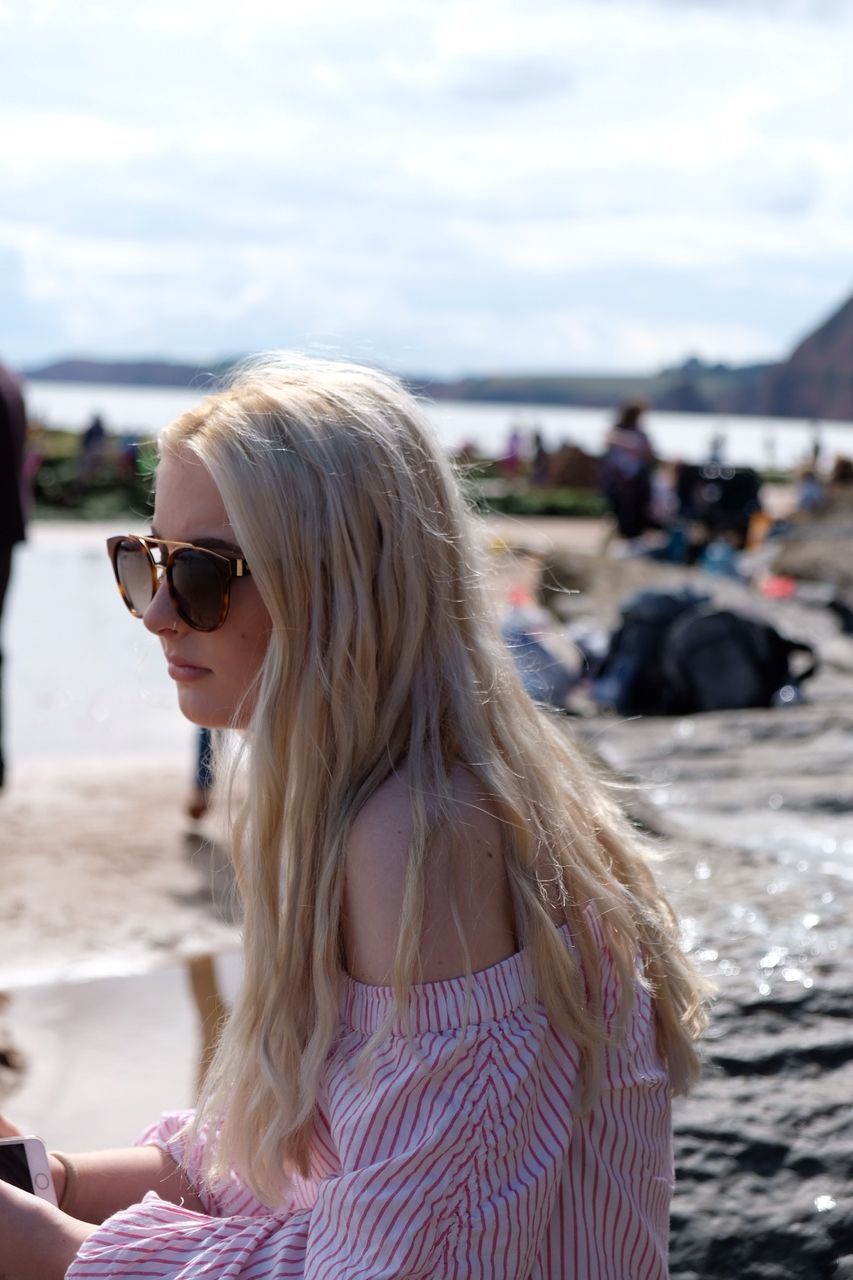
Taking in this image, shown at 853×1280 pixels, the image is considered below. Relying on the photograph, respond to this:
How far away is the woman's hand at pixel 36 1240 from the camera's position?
4.91 feet

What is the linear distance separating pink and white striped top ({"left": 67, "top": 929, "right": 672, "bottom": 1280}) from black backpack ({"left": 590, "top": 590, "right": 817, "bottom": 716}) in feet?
15.8

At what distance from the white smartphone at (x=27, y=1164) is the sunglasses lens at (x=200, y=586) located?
0.65m

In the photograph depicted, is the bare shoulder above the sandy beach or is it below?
above

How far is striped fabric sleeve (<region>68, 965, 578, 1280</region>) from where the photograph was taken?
1.27 metres

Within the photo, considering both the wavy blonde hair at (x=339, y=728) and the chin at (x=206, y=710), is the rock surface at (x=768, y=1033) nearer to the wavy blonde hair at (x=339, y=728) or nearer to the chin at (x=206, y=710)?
the wavy blonde hair at (x=339, y=728)

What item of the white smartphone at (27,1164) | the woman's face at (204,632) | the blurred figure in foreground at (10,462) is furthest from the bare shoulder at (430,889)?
the blurred figure in foreground at (10,462)

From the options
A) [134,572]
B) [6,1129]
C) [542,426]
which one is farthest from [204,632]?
[542,426]

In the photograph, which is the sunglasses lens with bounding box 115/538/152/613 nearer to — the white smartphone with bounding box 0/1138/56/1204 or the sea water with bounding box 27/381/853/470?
the sea water with bounding box 27/381/853/470

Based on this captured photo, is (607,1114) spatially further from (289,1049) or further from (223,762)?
(223,762)

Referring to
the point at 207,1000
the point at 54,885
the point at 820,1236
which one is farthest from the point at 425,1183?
the point at 54,885

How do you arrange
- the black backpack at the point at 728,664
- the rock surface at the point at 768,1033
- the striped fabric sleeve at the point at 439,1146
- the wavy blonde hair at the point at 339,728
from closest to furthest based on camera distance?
1. the striped fabric sleeve at the point at 439,1146
2. the wavy blonde hair at the point at 339,728
3. the rock surface at the point at 768,1033
4. the black backpack at the point at 728,664

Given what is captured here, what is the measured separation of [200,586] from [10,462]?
11.3 ft

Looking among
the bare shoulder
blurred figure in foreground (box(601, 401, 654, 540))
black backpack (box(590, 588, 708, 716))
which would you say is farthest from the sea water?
blurred figure in foreground (box(601, 401, 654, 540))

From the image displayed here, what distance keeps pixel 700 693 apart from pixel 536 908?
5.02 metres
